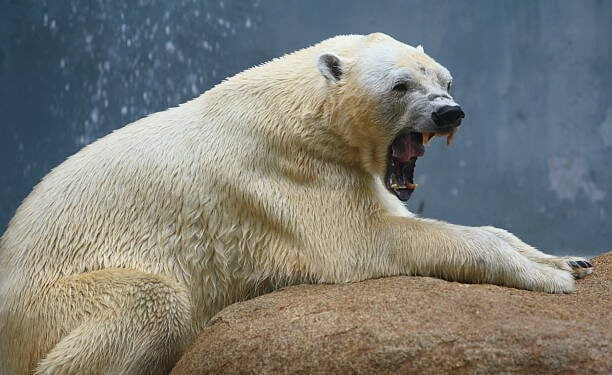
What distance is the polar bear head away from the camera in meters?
4.61

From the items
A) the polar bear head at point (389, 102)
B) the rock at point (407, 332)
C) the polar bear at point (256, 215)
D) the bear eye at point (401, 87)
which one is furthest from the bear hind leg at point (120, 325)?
the bear eye at point (401, 87)

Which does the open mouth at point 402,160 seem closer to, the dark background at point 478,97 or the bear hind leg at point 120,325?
the bear hind leg at point 120,325

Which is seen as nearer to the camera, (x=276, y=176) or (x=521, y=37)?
(x=276, y=176)

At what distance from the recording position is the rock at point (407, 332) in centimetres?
340

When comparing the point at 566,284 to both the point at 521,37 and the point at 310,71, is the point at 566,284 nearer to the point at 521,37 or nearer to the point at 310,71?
the point at 310,71

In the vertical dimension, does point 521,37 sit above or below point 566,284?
above

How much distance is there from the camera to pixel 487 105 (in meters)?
10.0

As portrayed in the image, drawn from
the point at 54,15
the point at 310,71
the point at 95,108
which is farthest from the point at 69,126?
the point at 310,71

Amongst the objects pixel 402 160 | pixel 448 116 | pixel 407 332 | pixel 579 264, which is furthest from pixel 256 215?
pixel 579 264

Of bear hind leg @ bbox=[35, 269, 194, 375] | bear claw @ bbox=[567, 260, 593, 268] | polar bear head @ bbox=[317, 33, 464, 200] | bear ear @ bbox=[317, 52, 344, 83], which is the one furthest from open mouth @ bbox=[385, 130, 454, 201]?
bear hind leg @ bbox=[35, 269, 194, 375]

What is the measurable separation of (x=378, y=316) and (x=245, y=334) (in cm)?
68

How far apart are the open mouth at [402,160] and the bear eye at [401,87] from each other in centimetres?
26

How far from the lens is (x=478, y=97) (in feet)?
32.8

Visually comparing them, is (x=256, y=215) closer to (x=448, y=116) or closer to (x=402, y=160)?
(x=402, y=160)
